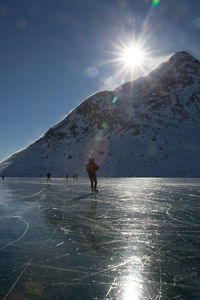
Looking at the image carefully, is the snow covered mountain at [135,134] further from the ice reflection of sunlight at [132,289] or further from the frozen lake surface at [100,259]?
the ice reflection of sunlight at [132,289]

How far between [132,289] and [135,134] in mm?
78369

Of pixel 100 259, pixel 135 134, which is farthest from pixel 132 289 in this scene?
pixel 135 134

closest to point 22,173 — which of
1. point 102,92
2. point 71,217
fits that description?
point 102,92

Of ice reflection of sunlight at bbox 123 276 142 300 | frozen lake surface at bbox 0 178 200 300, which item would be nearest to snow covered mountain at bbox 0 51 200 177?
frozen lake surface at bbox 0 178 200 300

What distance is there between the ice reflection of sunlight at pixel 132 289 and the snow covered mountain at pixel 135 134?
179 feet

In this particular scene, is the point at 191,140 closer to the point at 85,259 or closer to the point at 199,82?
the point at 199,82

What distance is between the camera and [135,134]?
3123 inches

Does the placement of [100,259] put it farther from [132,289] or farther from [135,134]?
[135,134]

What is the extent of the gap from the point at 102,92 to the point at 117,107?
25.3 meters

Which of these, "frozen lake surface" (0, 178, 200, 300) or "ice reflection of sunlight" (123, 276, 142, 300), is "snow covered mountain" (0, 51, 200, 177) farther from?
"ice reflection of sunlight" (123, 276, 142, 300)

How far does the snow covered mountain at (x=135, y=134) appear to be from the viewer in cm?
6366

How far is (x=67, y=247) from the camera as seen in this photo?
12.1 feet

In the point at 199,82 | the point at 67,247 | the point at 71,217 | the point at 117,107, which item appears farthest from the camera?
the point at 199,82

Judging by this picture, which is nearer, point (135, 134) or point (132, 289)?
point (132, 289)
